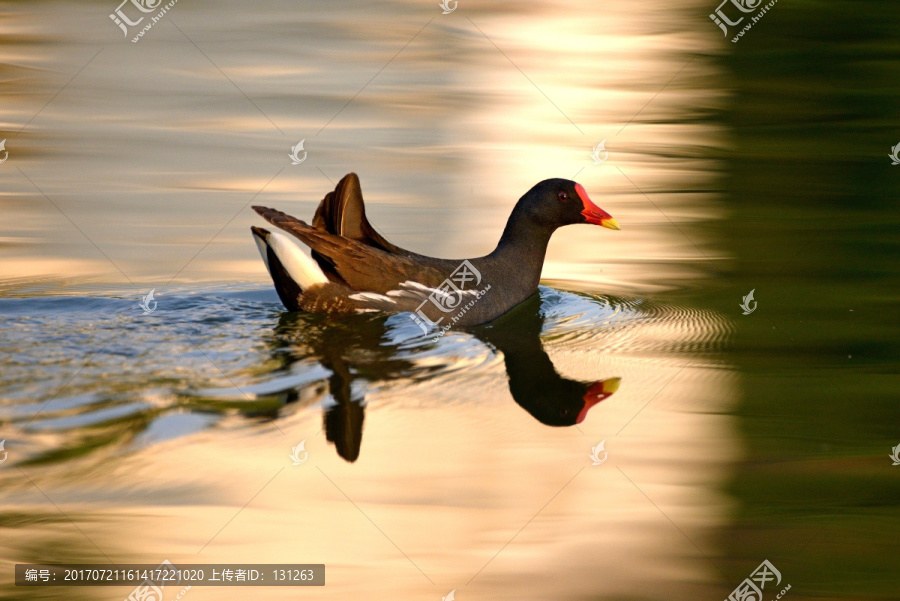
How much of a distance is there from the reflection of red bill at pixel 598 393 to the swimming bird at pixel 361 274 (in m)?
1.19

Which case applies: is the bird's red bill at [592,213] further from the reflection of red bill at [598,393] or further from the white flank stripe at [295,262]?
the white flank stripe at [295,262]

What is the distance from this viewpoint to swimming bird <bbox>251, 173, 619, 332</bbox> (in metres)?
6.33

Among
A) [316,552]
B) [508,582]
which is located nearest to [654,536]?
[508,582]

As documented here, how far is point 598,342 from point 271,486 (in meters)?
2.73

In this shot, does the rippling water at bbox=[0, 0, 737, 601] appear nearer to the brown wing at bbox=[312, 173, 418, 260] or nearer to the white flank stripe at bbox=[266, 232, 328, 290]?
the white flank stripe at bbox=[266, 232, 328, 290]

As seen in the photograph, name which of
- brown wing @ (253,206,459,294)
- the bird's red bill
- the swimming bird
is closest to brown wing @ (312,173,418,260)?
the swimming bird

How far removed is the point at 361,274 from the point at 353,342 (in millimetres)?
556

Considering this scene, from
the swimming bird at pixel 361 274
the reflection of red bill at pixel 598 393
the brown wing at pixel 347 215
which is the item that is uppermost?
the brown wing at pixel 347 215

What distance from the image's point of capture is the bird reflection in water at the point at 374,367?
5.05 m

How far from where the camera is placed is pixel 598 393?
5574 millimetres

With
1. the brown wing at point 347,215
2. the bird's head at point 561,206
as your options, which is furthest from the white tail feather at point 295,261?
the bird's head at point 561,206

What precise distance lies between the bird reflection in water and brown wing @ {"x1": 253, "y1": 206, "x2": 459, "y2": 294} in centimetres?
23

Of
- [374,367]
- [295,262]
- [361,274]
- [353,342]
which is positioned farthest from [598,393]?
[295,262]

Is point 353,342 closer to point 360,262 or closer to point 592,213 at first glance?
point 360,262
